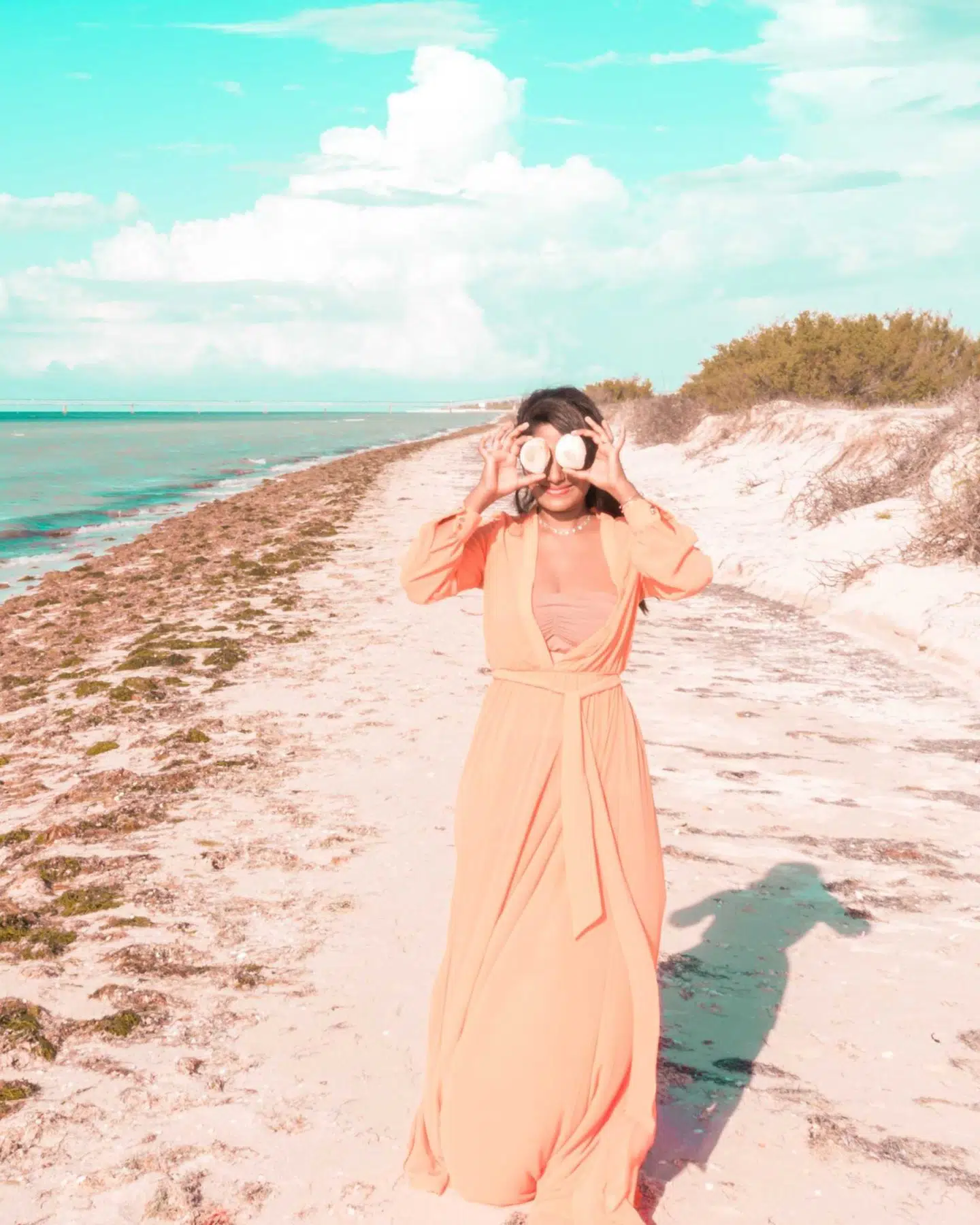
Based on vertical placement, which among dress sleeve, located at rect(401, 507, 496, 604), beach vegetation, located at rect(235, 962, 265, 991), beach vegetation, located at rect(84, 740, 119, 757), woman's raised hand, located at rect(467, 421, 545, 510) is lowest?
beach vegetation, located at rect(84, 740, 119, 757)

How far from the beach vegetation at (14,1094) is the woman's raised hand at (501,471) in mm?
2477

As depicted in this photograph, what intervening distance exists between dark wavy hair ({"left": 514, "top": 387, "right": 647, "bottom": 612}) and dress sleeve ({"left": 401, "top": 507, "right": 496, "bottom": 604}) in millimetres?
187

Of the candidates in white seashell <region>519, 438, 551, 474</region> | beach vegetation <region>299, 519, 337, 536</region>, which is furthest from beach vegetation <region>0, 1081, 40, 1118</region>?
beach vegetation <region>299, 519, 337, 536</region>

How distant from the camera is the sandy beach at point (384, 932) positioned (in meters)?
3.39

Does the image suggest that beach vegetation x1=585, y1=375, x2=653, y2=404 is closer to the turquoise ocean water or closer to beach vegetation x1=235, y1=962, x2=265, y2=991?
the turquoise ocean water

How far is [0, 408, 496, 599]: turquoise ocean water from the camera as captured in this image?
23.0m

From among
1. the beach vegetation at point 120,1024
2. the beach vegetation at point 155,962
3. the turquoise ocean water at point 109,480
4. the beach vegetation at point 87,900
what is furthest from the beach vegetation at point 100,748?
the turquoise ocean water at point 109,480

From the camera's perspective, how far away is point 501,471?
300 centimetres

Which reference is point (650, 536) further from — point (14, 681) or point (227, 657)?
point (14, 681)

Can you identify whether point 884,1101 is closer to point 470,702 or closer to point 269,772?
point 269,772

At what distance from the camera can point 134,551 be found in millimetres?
20125

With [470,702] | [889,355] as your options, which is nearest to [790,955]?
[470,702]

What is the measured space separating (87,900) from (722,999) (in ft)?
9.46

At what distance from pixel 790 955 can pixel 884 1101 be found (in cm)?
107
